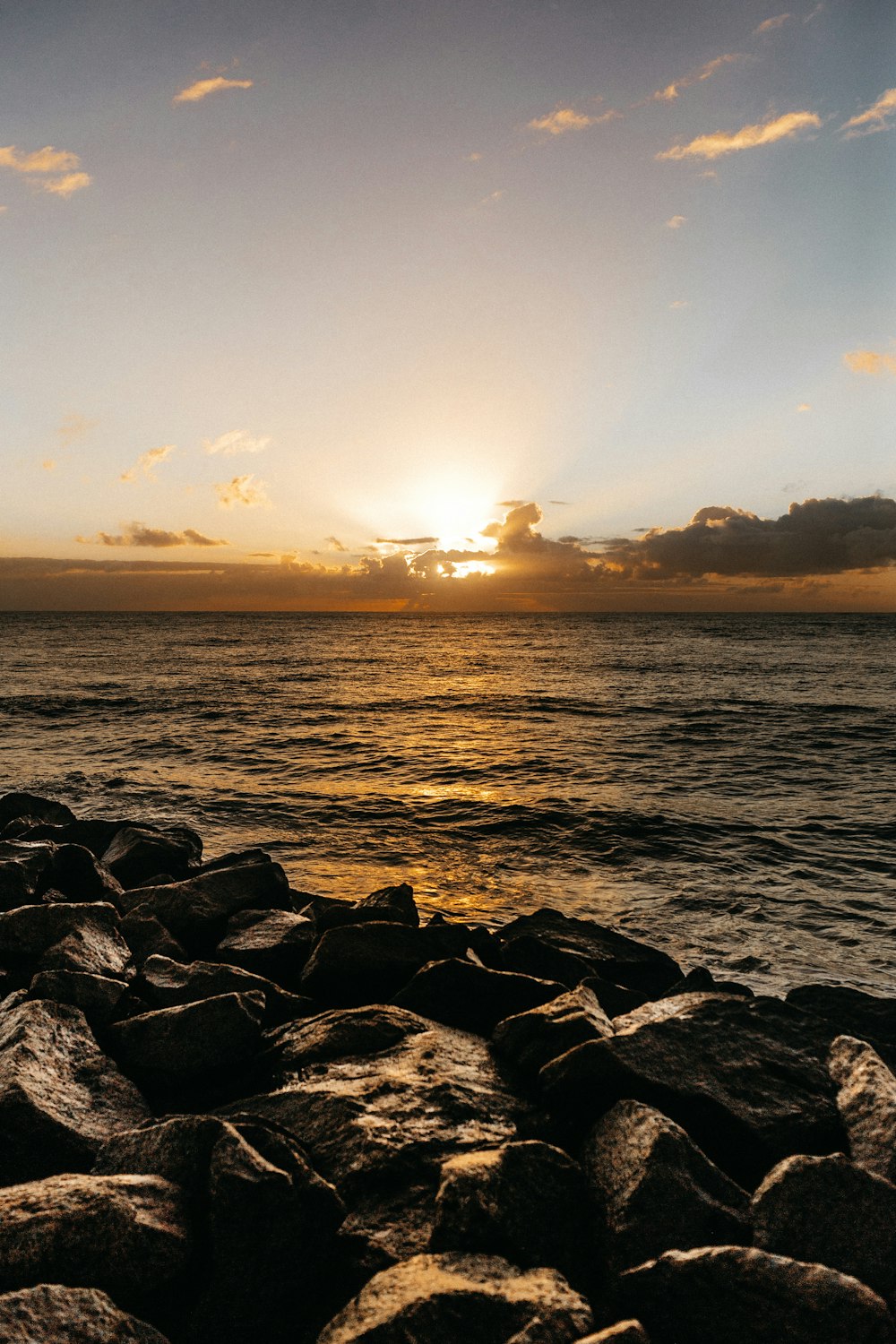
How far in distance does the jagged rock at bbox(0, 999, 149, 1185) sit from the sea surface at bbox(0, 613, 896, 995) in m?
5.48

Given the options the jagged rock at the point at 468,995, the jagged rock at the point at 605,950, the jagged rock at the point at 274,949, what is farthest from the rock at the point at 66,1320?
the jagged rock at the point at 605,950

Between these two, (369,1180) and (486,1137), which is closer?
(369,1180)

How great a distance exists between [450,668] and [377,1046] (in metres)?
43.7

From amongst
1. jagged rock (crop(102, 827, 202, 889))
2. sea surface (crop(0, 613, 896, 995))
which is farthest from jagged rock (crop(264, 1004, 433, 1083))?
jagged rock (crop(102, 827, 202, 889))

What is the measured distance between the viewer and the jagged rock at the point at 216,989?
191 inches

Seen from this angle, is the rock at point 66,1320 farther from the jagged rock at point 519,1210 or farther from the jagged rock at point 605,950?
the jagged rock at point 605,950

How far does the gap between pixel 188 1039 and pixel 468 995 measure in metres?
1.74

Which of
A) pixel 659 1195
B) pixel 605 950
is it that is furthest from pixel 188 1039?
pixel 605 950

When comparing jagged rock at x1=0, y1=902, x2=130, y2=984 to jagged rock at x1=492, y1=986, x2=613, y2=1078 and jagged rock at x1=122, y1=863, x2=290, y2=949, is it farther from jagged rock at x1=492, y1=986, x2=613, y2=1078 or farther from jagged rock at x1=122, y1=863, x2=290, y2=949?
jagged rock at x1=492, y1=986, x2=613, y2=1078

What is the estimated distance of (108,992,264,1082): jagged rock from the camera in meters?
4.01

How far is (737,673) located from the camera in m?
40.1

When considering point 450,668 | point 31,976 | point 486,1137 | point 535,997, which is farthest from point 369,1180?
point 450,668

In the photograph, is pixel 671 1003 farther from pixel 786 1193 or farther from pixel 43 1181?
pixel 43 1181

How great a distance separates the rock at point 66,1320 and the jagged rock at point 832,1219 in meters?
2.25
